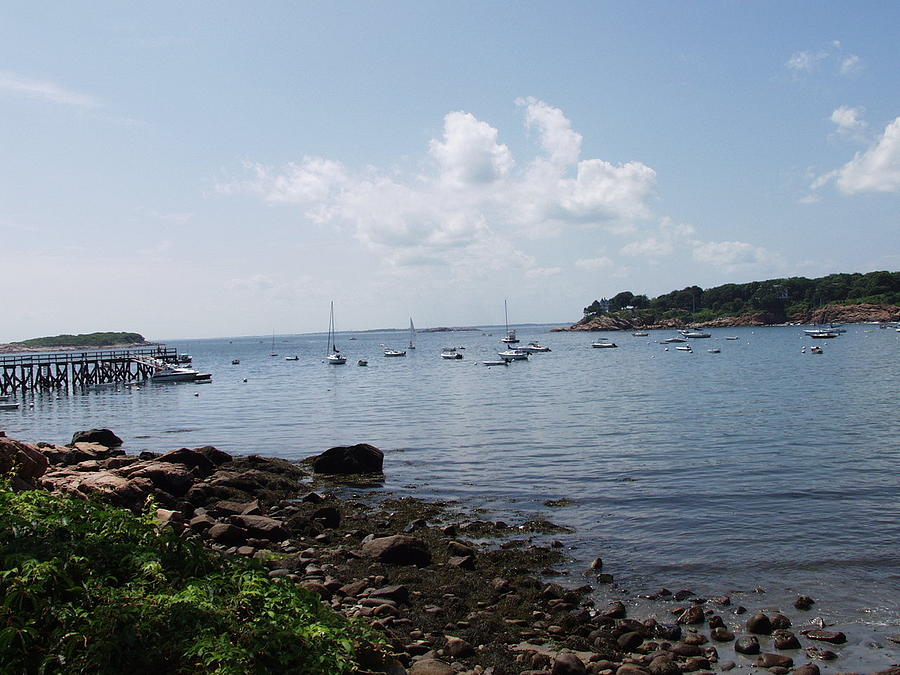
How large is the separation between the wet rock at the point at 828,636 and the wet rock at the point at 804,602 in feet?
3.13

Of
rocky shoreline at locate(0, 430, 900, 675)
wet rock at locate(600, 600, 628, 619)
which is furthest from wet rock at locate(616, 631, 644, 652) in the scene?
wet rock at locate(600, 600, 628, 619)

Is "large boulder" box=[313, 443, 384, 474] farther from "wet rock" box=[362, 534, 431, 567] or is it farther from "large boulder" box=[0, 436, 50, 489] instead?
"large boulder" box=[0, 436, 50, 489]

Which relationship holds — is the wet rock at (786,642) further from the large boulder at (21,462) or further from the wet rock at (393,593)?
the large boulder at (21,462)

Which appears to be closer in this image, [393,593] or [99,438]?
[393,593]

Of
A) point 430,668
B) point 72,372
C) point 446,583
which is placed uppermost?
point 72,372

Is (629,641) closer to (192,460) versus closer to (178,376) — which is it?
(192,460)

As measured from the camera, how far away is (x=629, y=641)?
9.58 meters

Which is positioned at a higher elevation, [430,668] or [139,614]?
[139,614]

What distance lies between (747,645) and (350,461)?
1589cm

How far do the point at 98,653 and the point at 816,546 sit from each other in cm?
1381

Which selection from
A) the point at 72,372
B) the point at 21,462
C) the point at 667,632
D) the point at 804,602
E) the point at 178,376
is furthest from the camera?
the point at 178,376

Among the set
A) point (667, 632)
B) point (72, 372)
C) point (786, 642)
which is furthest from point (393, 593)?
point (72, 372)

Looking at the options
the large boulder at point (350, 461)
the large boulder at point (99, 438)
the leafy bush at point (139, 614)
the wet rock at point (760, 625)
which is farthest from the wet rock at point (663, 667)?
the large boulder at point (99, 438)

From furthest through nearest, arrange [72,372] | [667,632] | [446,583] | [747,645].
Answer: [72,372]
[446,583]
[667,632]
[747,645]
